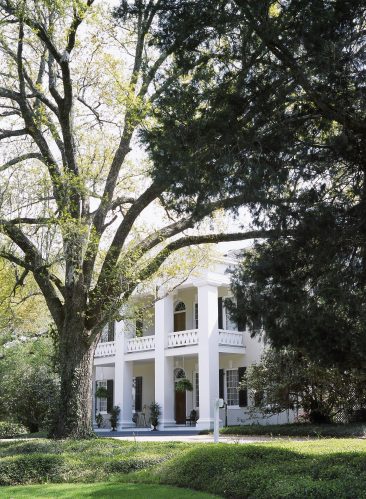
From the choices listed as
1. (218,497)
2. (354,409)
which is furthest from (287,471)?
(354,409)

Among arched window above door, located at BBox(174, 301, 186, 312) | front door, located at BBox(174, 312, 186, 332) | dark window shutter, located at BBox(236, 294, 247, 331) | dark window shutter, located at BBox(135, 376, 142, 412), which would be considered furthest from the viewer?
dark window shutter, located at BBox(135, 376, 142, 412)

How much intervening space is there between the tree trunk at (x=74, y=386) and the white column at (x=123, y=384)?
15.4 meters

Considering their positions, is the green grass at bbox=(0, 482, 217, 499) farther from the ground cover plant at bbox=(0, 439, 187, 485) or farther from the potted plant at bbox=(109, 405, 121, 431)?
the potted plant at bbox=(109, 405, 121, 431)

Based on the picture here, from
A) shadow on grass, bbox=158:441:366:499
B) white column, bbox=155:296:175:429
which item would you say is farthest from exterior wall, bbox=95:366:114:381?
shadow on grass, bbox=158:441:366:499

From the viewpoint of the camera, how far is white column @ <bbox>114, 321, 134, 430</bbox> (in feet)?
102

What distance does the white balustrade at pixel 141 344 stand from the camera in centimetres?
3055

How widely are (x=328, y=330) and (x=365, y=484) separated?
213 centimetres

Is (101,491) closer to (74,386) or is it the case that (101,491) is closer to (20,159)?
(74,386)

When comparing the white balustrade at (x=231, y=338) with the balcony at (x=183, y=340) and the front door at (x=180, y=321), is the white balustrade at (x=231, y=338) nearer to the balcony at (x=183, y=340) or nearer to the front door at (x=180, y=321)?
the balcony at (x=183, y=340)

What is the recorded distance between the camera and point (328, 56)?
7301 millimetres

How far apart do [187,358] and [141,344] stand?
244 cm

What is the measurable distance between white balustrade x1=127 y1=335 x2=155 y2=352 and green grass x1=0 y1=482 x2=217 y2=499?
2038 cm

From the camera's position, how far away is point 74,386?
1503 centimetres

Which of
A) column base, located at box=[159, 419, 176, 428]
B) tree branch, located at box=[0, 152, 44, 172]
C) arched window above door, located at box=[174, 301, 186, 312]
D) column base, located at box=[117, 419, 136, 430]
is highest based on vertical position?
tree branch, located at box=[0, 152, 44, 172]
